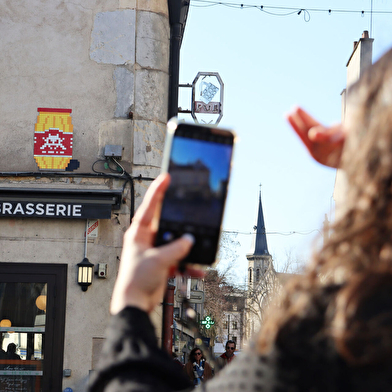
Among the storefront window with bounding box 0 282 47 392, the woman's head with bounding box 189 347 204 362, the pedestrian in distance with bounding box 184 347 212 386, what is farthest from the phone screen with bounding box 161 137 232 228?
the woman's head with bounding box 189 347 204 362

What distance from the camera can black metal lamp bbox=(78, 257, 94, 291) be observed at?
26.5ft

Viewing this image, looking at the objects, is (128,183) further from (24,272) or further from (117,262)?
(24,272)

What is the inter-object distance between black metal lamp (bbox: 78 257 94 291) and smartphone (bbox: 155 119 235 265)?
22.8ft

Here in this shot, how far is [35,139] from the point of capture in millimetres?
8445

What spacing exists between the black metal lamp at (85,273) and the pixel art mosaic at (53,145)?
53.2 inches

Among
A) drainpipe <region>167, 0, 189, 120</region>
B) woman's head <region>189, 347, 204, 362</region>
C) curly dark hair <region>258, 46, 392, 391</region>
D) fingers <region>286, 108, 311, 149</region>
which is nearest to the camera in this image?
curly dark hair <region>258, 46, 392, 391</region>

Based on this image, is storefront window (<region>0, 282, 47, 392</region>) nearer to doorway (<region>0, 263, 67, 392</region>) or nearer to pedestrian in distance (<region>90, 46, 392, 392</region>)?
doorway (<region>0, 263, 67, 392</region>)

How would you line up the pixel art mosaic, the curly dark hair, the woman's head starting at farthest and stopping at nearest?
the woman's head < the pixel art mosaic < the curly dark hair

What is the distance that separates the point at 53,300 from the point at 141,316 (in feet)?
24.6

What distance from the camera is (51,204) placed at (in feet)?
26.7

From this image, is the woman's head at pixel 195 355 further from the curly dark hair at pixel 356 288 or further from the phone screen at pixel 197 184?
the curly dark hair at pixel 356 288

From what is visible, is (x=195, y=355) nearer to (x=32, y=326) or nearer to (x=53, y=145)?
(x=32, y=326)

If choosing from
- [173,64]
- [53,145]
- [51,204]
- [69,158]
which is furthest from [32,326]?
[173,64]

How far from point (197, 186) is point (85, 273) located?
7070 mm
